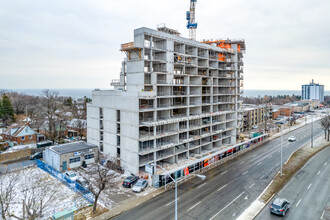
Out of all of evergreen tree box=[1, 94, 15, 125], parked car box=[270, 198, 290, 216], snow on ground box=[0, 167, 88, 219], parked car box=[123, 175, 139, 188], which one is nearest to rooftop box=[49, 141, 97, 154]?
snow on ground box=[0, 167, 88, 219]

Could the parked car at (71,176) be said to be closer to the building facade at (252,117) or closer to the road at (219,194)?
the road at (219,194)

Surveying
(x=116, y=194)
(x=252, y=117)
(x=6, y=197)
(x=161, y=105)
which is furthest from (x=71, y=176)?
(x=252, y=117)

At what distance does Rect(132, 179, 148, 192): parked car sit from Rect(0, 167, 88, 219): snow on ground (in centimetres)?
742

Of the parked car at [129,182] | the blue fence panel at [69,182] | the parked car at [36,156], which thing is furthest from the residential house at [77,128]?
the parked car at [129,182]

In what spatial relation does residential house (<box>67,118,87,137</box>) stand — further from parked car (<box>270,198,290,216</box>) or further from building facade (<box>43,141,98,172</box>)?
parked car (<box>270,198,290,216</box>)

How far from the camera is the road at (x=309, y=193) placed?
2658 centimetres

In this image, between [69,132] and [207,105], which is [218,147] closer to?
[207,105]

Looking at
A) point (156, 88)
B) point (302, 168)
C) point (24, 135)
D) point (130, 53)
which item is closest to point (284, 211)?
point (302, 168)

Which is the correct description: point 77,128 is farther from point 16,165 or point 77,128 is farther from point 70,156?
point 70,156

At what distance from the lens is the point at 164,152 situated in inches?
1715

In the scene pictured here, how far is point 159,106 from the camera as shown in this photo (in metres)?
42.6

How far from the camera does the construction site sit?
38.8 meters

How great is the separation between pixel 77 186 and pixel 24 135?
35322 millimetres

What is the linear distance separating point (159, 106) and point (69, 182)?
21.2 metres
